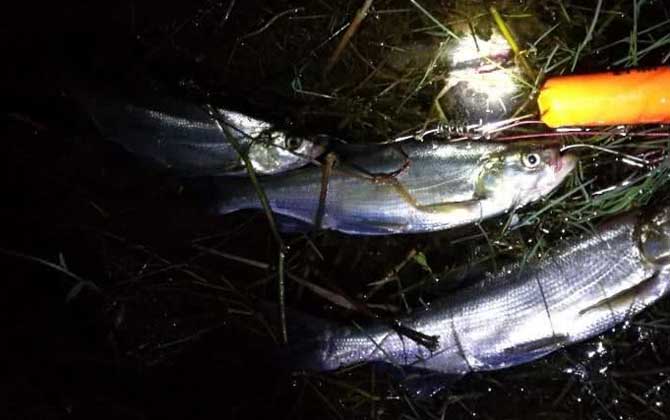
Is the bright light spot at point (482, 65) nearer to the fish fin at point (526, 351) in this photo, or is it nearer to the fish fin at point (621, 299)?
the fish fin at point (621, 299)

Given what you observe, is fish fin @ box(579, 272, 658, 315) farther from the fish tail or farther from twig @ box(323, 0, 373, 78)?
twig @ box(323, 0, 373, 78)

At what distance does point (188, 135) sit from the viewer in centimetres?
288

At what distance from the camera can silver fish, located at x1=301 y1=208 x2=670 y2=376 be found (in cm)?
269

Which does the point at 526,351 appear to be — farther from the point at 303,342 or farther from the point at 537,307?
the point at 303,342

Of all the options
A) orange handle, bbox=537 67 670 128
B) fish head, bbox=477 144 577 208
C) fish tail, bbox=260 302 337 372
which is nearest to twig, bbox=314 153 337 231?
fish tail, bbox=260 302 337 372

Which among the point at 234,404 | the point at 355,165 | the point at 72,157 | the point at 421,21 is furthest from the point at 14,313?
the point at 421,21

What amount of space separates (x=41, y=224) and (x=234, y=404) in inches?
53.1

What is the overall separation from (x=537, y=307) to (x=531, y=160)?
685 mm

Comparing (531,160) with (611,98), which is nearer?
(611,98)

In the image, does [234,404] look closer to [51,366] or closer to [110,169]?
[51,366]

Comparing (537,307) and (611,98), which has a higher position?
(611,98)

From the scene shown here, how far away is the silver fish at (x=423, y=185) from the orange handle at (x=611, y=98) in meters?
0.19

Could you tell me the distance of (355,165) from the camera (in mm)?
2721

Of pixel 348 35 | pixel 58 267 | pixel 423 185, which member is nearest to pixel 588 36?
pixel 423 185
